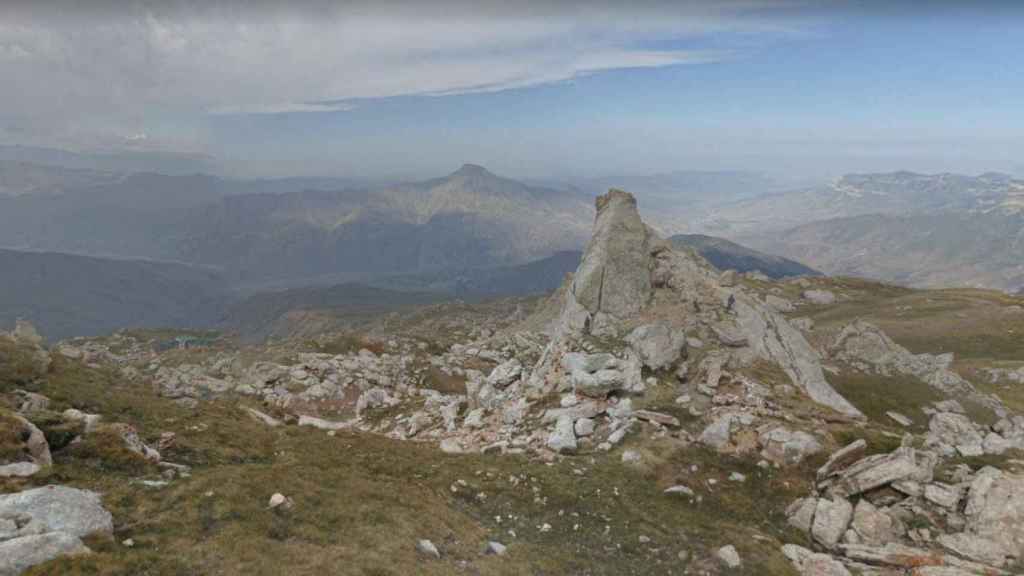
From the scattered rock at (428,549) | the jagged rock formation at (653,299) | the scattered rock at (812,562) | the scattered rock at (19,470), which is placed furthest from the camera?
the jagged rock formation at (653,299)

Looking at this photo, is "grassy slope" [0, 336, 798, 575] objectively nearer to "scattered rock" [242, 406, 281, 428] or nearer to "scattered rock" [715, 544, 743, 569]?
"scattered rock" [715, 544, 743, 569]

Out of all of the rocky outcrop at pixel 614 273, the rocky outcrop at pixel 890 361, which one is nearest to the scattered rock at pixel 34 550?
the rocky outcrop at pixel 614 273

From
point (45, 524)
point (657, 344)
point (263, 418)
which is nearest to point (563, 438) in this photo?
point (657, 344)

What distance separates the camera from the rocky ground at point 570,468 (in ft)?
71.6

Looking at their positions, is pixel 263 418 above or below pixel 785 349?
below

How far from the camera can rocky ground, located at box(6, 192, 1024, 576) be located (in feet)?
71.6

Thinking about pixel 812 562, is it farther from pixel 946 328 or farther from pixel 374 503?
pixel 946 328

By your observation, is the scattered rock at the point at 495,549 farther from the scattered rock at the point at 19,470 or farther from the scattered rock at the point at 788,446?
the scattered rock at the point at 788,446

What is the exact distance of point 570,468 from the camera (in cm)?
3588

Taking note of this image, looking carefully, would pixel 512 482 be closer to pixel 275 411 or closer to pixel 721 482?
pixel 721 482

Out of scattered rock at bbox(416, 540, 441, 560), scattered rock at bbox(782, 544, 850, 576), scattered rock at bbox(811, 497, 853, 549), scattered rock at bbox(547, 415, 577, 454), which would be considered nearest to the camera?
scattered rock at bbox(416, 540, 441, 560)

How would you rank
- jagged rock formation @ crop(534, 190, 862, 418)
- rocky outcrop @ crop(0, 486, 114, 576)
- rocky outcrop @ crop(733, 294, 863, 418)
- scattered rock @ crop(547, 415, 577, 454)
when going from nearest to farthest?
rocky outcrop @ crop(0, 486, 114, 576) → scattered rock @ crop(547, 415, 577, 454) → rocky outcrop @ crop(733, 294, 863, 418) → jagged rock formation @ crop(534, 190, 862, 418)

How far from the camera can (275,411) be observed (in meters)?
54.5

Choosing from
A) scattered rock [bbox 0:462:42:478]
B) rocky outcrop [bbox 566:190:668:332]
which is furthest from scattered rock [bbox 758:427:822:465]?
scattered rock [bbox 0:462:42:478]
